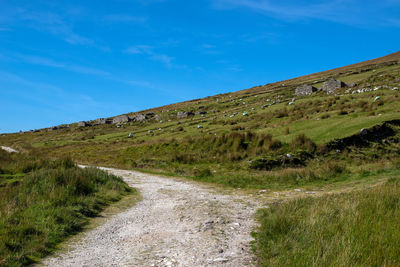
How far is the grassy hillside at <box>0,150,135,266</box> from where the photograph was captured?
601 centimetres

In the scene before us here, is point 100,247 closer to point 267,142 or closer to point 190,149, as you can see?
point 267,142

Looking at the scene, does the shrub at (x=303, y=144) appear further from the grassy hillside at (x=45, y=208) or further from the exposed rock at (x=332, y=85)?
the exposed rock at (x=332, y=85)

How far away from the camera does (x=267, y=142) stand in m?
22.2

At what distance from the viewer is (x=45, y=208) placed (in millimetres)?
8930

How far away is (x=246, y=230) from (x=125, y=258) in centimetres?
337

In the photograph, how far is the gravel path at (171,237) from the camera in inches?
219

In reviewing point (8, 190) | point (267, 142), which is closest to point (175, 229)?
point (8, 190)

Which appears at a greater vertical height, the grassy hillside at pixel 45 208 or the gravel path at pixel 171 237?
the grassy hillside at pixel 45 208

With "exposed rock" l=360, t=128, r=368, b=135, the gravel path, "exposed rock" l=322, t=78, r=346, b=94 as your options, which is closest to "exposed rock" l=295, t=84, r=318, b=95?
"exposed rock" l=322, t=78, r=346, b=94

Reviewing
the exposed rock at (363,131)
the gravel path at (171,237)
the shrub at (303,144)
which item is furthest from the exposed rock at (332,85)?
the gravel path at (171,237)

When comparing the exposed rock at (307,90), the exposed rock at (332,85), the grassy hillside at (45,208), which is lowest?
the grassy hillside at (45,208)

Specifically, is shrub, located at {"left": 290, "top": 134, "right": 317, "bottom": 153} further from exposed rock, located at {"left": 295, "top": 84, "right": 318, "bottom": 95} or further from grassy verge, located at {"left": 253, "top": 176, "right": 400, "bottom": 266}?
exposed rock, located at {"left": 295, "top": 84, "right": 318, "bottom": 95}

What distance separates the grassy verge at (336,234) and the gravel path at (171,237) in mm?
758

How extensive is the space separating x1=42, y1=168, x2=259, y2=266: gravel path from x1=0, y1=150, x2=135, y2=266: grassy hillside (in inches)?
23.0
